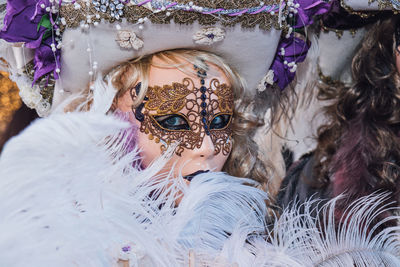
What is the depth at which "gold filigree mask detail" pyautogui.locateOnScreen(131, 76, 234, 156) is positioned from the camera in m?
1.25

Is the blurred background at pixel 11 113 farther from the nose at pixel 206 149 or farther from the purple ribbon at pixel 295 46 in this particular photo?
the purple ribbon at pixel 295 46

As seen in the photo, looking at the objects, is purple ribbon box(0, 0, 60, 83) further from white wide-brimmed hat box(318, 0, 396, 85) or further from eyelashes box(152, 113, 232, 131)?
white wide-brimmed hat box(318, 0, 396, 85)

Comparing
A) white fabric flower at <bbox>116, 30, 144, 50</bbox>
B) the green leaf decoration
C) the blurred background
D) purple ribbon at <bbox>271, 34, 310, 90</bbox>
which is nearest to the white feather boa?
white fabric flower at <bbox>116, 30, 144, 50</bbox>

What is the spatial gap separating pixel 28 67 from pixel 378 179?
1.13 m

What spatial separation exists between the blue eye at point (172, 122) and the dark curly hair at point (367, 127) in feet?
2.13

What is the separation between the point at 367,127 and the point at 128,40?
0.94 m

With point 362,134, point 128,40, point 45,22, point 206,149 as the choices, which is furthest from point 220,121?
point 362,134

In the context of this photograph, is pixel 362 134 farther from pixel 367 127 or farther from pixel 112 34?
pixel 112 34

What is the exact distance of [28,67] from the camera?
130 cm

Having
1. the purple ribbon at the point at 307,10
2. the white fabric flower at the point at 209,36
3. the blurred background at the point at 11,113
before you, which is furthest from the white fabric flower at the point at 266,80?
the blurred background at the point at 11,113

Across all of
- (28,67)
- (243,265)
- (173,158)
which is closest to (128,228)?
(243,265)

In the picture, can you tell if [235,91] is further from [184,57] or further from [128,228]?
[128,228]

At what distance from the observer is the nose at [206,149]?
127cm

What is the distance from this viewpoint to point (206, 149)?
1271 millimetres
